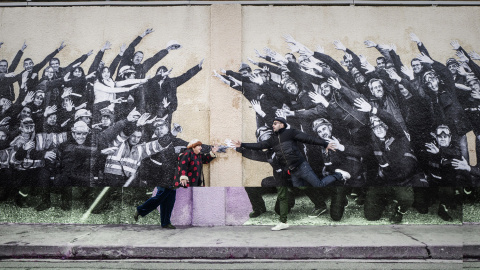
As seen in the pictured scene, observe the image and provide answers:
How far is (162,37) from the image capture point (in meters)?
8.20

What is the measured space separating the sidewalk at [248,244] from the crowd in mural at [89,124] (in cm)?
143

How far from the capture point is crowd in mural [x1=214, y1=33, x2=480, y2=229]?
26.0 ft

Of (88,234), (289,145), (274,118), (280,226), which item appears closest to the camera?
(88,234)

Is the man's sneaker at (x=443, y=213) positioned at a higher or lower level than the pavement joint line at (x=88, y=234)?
higher

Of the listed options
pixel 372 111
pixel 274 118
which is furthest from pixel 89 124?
pixel 372 111

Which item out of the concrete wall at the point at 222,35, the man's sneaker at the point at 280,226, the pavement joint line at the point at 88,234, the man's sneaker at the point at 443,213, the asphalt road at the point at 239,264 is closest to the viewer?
the asphalt road at the point at 239,264

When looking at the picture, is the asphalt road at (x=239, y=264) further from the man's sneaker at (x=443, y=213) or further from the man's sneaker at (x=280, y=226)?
the man's sneaker at (x=443, y=213)

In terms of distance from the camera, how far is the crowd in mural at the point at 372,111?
7.93 meters

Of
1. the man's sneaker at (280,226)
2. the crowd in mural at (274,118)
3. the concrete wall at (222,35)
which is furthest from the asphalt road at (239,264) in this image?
the concrete wall at (222,35)

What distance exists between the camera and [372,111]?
26.3 ft

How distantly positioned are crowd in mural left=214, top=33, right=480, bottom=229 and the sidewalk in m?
1.34

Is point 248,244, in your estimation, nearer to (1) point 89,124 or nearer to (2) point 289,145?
(2) point 289,145

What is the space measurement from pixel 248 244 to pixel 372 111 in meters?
3.87

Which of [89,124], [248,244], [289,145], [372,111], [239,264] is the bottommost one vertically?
[239,264]
